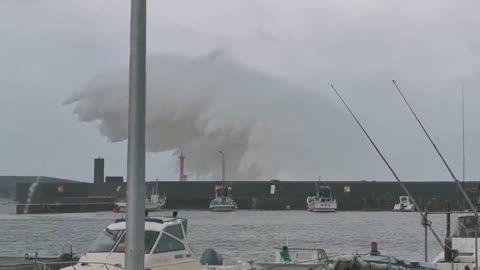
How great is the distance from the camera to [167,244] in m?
20.3

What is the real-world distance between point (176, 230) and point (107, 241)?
184 centimetres

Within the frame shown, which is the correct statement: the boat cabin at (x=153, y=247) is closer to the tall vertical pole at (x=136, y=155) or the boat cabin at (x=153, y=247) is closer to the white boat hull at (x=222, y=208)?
the tall vertical pole at (x=136, y=155)

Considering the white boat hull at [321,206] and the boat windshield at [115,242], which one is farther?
the white boat hull at [321,206]

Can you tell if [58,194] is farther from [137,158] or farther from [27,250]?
[137,158]

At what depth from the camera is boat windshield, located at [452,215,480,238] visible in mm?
26156

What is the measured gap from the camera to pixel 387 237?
209ft

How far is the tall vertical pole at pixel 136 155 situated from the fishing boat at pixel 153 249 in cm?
950

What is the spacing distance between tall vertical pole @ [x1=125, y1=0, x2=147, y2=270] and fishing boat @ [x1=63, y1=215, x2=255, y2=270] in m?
9.50

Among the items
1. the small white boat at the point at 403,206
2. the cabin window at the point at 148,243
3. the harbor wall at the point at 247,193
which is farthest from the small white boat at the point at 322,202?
the cabin window at the point at 148,243

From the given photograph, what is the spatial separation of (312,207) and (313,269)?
96223 millimetres

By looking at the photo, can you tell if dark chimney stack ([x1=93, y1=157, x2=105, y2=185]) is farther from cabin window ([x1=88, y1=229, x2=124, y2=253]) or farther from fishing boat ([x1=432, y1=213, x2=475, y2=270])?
cabin window ([x1=88, y1=229, x2=124, y2=253])

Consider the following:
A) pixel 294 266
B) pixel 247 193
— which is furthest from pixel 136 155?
pixel 247 193

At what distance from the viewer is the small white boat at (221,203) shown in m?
119

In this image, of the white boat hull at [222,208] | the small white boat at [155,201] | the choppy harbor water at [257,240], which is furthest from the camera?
the white boat hull at [222,208]
